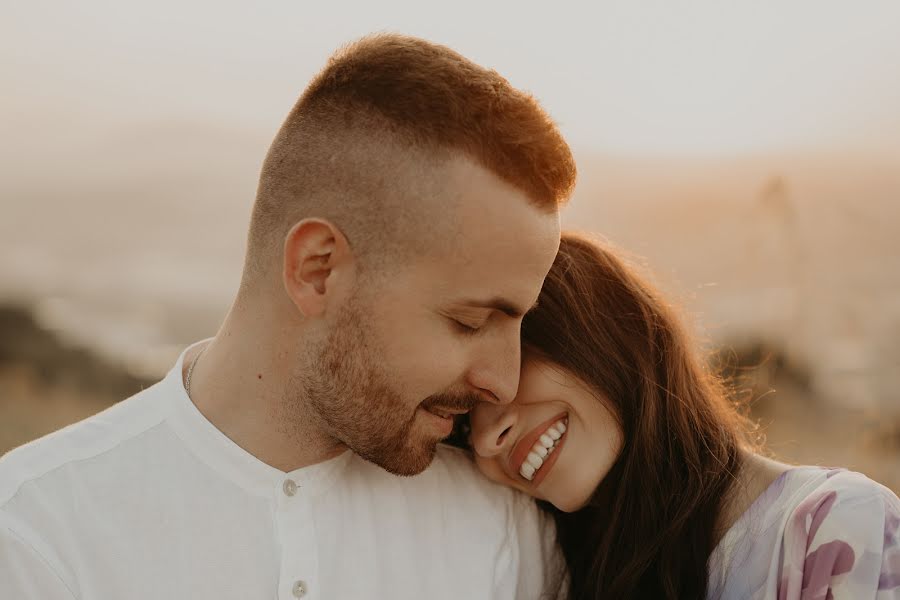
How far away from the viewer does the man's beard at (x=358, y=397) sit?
2051mm

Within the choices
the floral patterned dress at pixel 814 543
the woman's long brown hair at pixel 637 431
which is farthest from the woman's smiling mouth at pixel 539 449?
the floral patterned dress at pixel 814 543

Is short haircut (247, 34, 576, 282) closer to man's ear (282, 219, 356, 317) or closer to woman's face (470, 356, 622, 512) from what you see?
man's ear (282, 219, 356, 317)

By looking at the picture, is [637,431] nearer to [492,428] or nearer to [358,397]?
[492,428]

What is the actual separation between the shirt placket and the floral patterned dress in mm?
918

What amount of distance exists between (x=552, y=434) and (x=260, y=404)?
2.32ft

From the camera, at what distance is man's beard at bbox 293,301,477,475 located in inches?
80.7

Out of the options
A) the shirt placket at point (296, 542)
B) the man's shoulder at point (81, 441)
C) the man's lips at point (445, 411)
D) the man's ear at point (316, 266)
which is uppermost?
the man's ear at point (316, 266)

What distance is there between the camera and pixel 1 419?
543 centimetres

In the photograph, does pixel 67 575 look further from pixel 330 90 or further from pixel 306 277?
pixel 330 90

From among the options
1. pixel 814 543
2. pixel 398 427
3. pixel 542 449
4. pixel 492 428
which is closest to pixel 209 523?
pixel 398 427

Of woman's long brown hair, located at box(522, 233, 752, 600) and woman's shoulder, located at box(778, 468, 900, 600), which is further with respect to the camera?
woman's long brown hair, located at box(522, 233, 752, 600)

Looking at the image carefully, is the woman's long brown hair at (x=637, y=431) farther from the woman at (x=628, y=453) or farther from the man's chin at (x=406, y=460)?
the man's chin at (x=406, y=460)

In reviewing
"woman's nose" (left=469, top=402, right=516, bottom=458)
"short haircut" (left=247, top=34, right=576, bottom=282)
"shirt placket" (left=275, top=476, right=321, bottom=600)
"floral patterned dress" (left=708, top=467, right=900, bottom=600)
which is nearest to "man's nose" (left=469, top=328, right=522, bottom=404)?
"woman's nose" (left=469, top=402, right=516, bottom=458)

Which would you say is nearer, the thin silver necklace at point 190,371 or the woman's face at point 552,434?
the thin silver necklace at point 190,371
